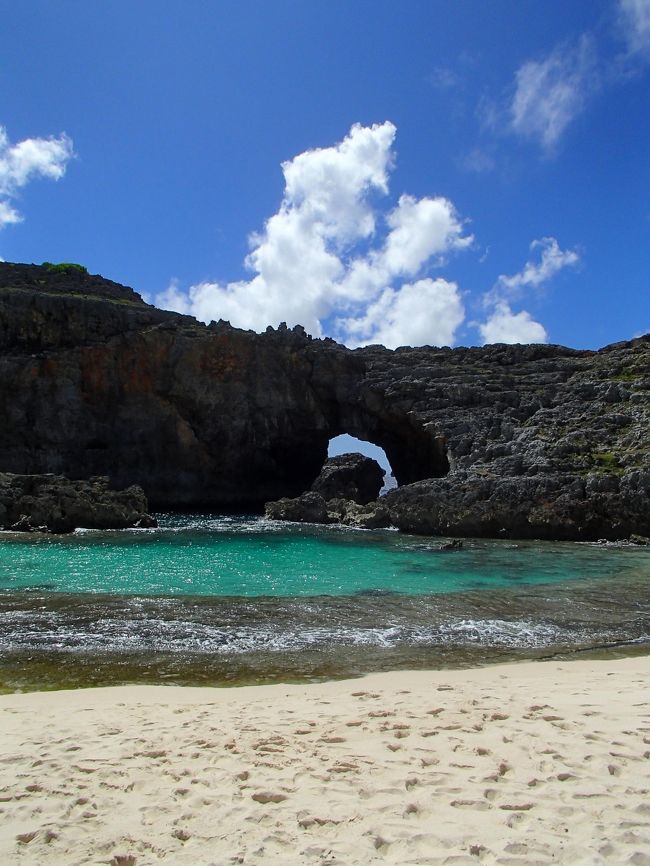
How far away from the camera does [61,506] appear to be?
4109 centimetres

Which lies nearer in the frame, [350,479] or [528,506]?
[528,506]

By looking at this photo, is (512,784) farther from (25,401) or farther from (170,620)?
(25,401)

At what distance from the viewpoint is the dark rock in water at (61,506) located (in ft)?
132

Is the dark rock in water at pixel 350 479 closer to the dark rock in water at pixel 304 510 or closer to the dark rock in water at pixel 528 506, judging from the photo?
the dark rock in water at pixel 304 510

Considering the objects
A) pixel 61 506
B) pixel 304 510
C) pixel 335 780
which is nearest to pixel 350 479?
pixel 304 510

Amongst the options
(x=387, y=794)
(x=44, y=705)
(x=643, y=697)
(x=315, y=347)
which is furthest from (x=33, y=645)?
(x=315, y=347)

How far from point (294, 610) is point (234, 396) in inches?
1791

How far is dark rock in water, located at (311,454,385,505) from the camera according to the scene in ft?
189

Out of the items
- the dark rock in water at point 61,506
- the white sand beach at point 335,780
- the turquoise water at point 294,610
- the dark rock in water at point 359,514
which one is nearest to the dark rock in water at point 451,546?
A: the turquoise water at point 294,610

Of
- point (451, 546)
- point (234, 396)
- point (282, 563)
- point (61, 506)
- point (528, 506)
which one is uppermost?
point (234, 396)

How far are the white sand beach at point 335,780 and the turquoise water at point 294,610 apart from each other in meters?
3.12

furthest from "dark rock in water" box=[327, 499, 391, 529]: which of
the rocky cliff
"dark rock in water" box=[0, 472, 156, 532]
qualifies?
"dark rock in water" box=[0, 472, 156, 532]

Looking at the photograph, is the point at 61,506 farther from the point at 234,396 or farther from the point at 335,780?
the point at 335,780

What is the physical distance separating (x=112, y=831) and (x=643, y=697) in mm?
7060
